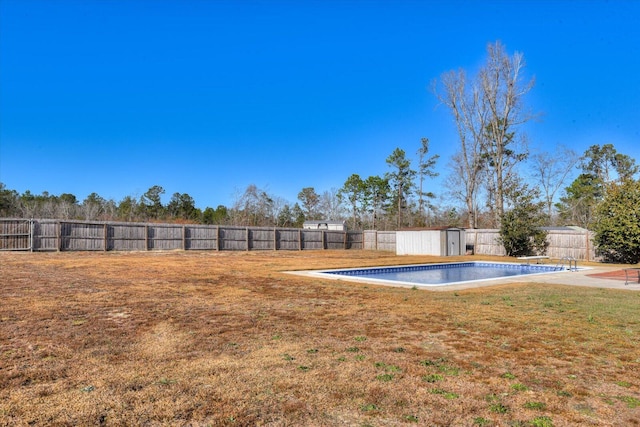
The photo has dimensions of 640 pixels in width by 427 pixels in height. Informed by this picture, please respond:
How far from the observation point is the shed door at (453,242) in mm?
24250

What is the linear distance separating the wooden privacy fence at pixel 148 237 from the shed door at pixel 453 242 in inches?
364

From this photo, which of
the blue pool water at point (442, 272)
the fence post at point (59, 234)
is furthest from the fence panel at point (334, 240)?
the fence post at point (59, 234)

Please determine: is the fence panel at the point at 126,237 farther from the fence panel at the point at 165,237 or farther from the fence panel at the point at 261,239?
the fence panel at the point at 261,239

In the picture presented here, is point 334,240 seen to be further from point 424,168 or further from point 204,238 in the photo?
point 424,168

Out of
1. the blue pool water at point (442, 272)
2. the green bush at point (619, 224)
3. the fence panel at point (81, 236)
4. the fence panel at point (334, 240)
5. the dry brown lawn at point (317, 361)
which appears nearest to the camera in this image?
the dry brown lawn at point (317, 361)

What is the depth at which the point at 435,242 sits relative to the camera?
24281 millimetres

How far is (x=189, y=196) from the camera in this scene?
45500 millimetres

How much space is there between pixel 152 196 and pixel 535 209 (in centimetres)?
3636

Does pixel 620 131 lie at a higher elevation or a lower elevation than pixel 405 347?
higher

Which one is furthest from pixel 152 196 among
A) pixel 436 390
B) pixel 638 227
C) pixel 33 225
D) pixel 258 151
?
pixel 436 390

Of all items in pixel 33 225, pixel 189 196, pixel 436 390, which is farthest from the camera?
pixel 189 196

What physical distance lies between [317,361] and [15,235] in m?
22.2

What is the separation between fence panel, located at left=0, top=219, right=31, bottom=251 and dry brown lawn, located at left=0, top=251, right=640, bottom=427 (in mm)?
15574

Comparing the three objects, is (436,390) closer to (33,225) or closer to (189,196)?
(33,225)
